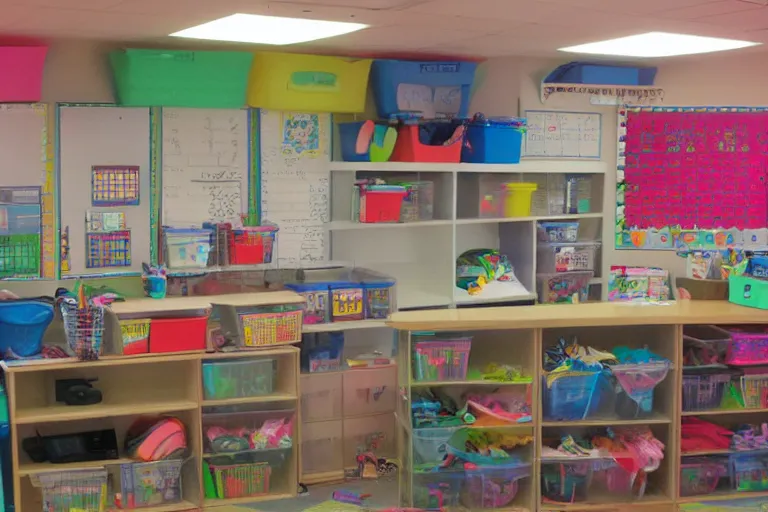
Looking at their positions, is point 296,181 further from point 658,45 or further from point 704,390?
point 704,390

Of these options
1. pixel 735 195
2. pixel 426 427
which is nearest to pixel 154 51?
pixel 426 427

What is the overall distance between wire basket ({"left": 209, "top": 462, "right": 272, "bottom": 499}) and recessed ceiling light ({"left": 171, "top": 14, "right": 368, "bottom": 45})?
6.92ft

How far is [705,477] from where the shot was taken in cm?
468

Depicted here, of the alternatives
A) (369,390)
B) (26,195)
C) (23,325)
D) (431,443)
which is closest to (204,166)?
(26,195)

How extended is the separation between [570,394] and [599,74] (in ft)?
7.96

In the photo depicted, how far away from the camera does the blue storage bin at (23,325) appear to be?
4461 millimetres

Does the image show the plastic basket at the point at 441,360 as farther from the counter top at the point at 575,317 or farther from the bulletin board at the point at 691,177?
the bulletin board at the point at 691,177

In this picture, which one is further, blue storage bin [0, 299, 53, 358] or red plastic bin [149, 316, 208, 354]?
red plastic bin [149, 316, 208, 354]

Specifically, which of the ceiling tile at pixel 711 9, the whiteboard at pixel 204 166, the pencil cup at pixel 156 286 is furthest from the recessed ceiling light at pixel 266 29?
the ceiling tile at pixel 711 9

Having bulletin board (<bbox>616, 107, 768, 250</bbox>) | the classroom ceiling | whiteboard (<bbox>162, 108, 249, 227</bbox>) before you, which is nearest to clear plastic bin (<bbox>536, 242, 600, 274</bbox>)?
bulletin board (<bbox>616, 107, 768, 250</bbox>)

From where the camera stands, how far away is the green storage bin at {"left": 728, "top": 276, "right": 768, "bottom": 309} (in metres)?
4.68

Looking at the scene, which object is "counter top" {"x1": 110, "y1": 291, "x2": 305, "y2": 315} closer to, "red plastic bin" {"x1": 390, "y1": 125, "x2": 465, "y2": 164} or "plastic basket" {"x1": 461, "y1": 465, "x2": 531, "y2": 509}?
"red plastic bin" {"x1": 390, "y1": 125, "x2": 465, "y2": 164}

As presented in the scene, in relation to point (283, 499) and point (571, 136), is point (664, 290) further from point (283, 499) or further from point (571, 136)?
point (283, 499)

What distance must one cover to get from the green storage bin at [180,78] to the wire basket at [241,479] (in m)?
1.88
